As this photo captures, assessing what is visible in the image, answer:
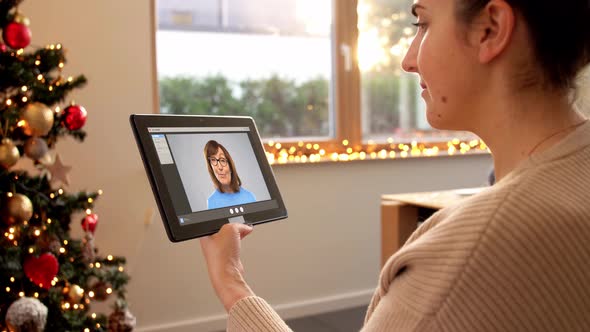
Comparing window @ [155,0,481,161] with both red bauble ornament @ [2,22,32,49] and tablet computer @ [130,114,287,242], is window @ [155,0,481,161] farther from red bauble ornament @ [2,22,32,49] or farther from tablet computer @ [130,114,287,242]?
tablet computer @ [130,114,287,242]

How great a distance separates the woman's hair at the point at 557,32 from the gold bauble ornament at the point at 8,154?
1.64 metres

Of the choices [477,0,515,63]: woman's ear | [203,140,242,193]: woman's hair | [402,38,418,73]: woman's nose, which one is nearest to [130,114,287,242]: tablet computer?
[203,140,242,193]: woman's hair

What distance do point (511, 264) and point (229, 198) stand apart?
25.0 inches

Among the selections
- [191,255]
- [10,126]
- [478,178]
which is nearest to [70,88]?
[10,126]

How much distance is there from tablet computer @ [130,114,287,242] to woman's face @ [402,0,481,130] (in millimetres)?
442

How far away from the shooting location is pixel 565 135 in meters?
0.74

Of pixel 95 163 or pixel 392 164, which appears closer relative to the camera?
pixel 95 163

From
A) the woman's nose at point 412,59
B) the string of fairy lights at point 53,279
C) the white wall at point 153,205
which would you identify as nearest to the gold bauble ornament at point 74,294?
the string of fairy lights at point 53,279

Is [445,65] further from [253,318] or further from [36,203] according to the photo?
[36,203]

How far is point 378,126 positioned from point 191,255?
1365 mm

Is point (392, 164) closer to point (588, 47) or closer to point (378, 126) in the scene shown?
point (378, 126)

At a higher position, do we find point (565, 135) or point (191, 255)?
point (565, 135)

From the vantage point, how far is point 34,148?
207 cm

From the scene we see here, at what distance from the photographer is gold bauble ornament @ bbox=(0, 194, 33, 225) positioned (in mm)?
1980
